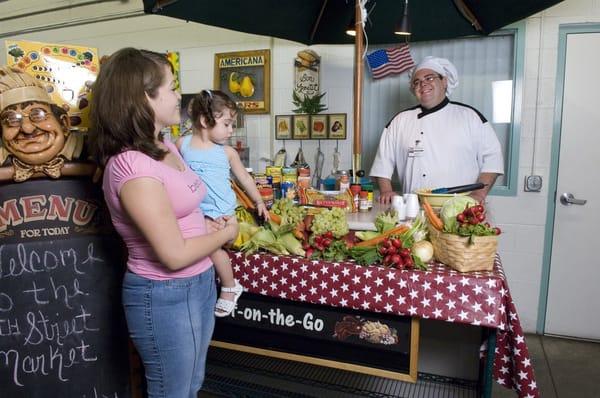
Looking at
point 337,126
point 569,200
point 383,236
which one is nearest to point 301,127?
point 337,126

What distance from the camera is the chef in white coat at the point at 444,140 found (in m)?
3.27

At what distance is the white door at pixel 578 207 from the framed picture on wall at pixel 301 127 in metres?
2.14

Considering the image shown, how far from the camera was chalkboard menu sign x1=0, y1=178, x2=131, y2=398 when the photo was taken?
182 cm

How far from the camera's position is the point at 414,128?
3449mm

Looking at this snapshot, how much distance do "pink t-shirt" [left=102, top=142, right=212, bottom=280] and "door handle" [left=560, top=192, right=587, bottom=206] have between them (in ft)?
10.4

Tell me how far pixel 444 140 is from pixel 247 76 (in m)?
2.10

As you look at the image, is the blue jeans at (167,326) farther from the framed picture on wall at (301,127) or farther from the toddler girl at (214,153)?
the framed picture on wall at (301,127)

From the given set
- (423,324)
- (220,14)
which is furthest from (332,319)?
(220,14)

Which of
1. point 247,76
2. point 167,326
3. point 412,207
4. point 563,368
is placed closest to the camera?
point 167,326

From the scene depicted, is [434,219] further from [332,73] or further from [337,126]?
[332,73]

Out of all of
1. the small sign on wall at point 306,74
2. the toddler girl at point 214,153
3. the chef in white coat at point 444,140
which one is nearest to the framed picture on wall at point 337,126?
the small sign on wall at point 306,74

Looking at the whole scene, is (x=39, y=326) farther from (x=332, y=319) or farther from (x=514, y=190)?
(x=514, y=190)

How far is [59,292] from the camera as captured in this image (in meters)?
1.89

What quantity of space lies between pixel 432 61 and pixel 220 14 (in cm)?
151
